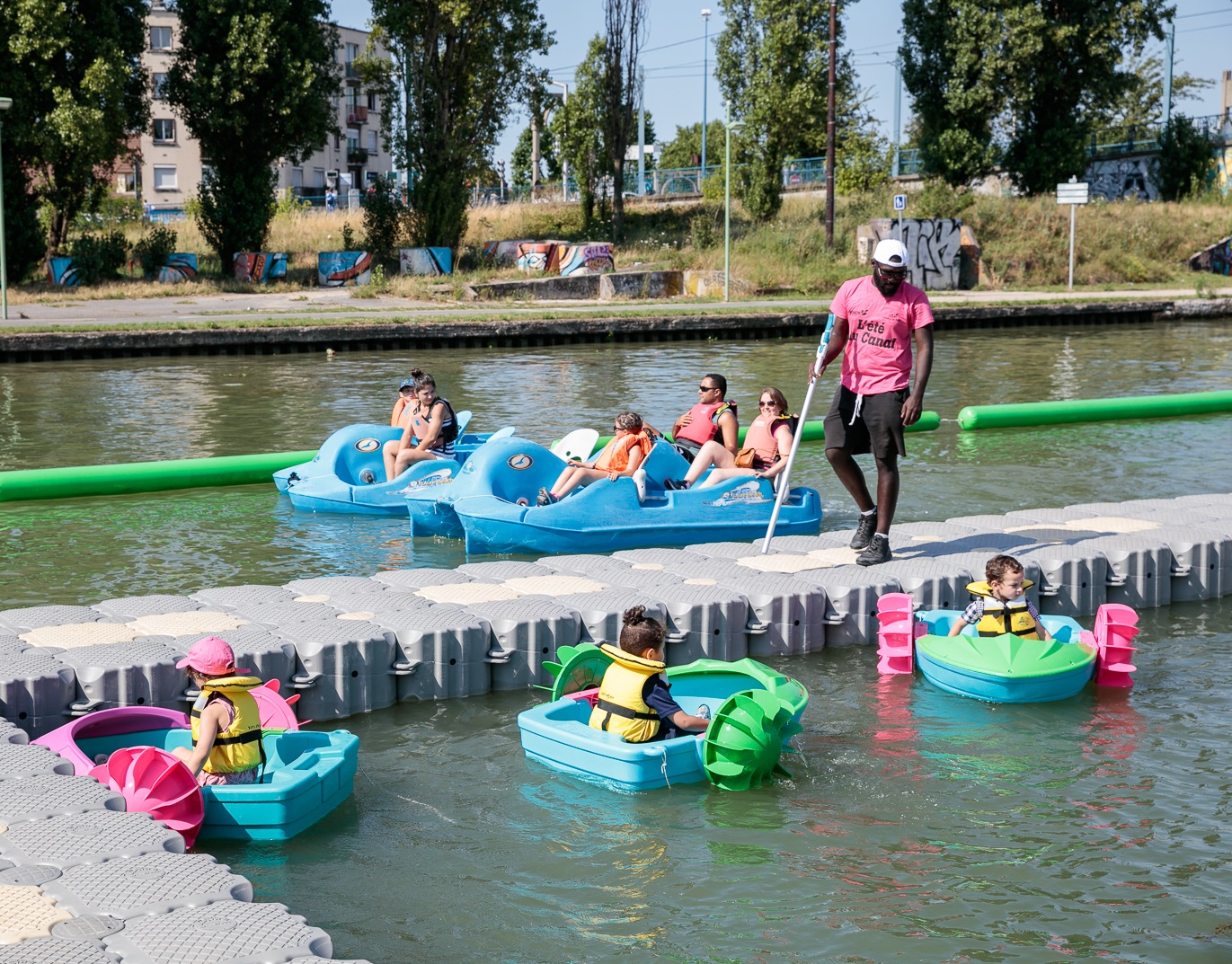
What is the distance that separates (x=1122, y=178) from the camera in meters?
49.9

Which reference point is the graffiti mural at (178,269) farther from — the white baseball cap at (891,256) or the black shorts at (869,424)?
the white baseball cap at (891,256)

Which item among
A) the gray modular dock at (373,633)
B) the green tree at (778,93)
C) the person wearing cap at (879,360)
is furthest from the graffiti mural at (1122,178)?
the person wearing cap at (879,360)

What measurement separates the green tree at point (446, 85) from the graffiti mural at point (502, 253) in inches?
37.9

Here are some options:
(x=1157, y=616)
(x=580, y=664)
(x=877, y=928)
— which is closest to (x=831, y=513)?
(x=1157, y=616)

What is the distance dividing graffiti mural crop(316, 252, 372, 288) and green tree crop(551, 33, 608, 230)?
895cm

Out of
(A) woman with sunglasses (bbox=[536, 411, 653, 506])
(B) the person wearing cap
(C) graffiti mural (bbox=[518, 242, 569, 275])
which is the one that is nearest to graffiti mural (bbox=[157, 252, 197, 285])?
(C) graffiti mural (bbox=[518, 242, 569, 275])

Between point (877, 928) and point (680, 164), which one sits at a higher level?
point (680, 164)

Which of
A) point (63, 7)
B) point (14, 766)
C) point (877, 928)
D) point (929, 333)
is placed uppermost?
point (63, 7)

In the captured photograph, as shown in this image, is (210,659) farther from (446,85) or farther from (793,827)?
(446,85)

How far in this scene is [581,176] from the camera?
45375 millimetres

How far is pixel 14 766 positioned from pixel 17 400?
1541 cm

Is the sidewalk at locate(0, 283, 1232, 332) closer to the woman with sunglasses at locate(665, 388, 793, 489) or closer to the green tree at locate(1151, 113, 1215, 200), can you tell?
the green tree at locate(1151, 113, 1215, 200)

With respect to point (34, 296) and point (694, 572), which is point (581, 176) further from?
point (694, 572)

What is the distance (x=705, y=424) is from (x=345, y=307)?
21989 millimetres
